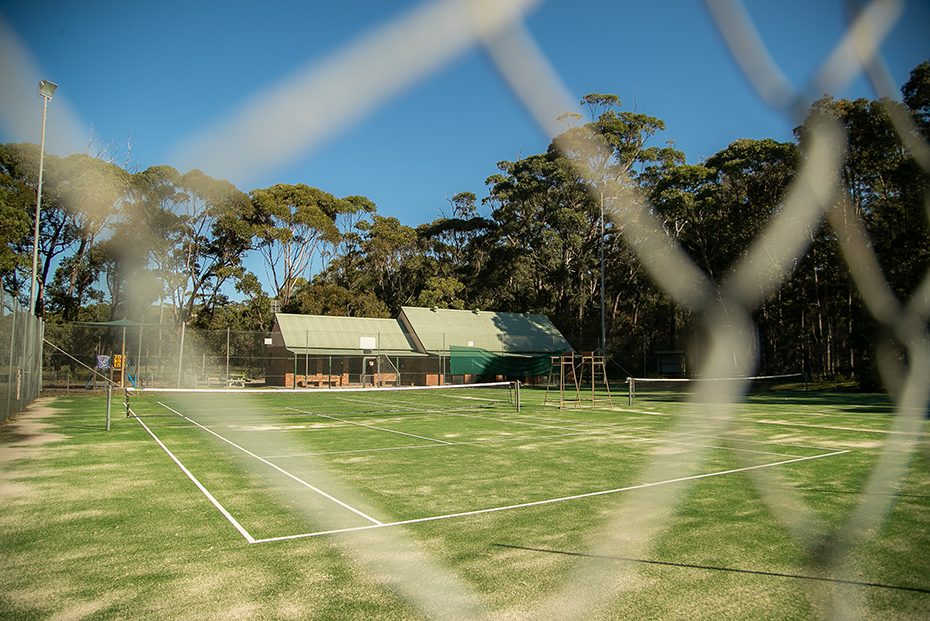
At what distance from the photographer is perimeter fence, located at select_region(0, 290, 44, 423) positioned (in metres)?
13.3

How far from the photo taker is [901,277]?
91.6ft

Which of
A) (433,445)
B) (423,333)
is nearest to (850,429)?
(433,445)

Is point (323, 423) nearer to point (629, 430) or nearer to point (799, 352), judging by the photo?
point (629, 430)

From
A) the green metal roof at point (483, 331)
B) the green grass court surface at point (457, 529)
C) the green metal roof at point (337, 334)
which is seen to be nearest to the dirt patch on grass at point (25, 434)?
the green grass court surface at point (457, 529)

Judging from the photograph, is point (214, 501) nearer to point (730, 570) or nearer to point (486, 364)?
point (730, 570)

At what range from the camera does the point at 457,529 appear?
555 cm

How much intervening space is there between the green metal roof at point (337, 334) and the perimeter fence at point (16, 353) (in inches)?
668

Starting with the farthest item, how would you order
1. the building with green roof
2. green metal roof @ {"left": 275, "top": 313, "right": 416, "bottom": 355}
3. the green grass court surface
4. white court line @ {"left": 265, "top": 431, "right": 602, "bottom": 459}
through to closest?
green metal roof @ {"left": 275, "top": 313, "right": 416, "bottom": 355} < the building with green roof < white court line @ {"left": 265, "top": 431, "right": 602, "bottom": 459} < the green grass court surface

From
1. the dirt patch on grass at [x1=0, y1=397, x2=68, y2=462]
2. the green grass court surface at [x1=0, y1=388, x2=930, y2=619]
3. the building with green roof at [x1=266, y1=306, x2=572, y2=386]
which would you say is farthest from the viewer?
the building with green roof at [x1=266, y1=306, x2=572, y2=386]

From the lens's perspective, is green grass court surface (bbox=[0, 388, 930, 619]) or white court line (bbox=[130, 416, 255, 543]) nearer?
green grass court surface (bbox=[0, 388, 930, 619])

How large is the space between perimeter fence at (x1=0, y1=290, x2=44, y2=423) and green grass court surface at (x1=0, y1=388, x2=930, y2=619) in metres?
3.13

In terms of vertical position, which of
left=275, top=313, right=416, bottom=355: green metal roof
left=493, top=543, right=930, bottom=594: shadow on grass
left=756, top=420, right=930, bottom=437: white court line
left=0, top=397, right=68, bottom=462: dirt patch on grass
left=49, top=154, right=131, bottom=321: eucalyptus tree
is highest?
left=49, top=154, right=131, bottom=321: eucalyptus tree

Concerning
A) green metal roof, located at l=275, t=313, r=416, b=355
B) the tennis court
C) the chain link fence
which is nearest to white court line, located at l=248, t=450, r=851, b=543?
the tennis court

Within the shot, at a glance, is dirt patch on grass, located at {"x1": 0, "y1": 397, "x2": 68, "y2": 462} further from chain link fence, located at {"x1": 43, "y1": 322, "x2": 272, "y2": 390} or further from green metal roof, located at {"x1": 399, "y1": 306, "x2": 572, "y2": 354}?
green metal roof, located at {"x1": 399, "y1": 306, "x2": 572, "y2": 354}
